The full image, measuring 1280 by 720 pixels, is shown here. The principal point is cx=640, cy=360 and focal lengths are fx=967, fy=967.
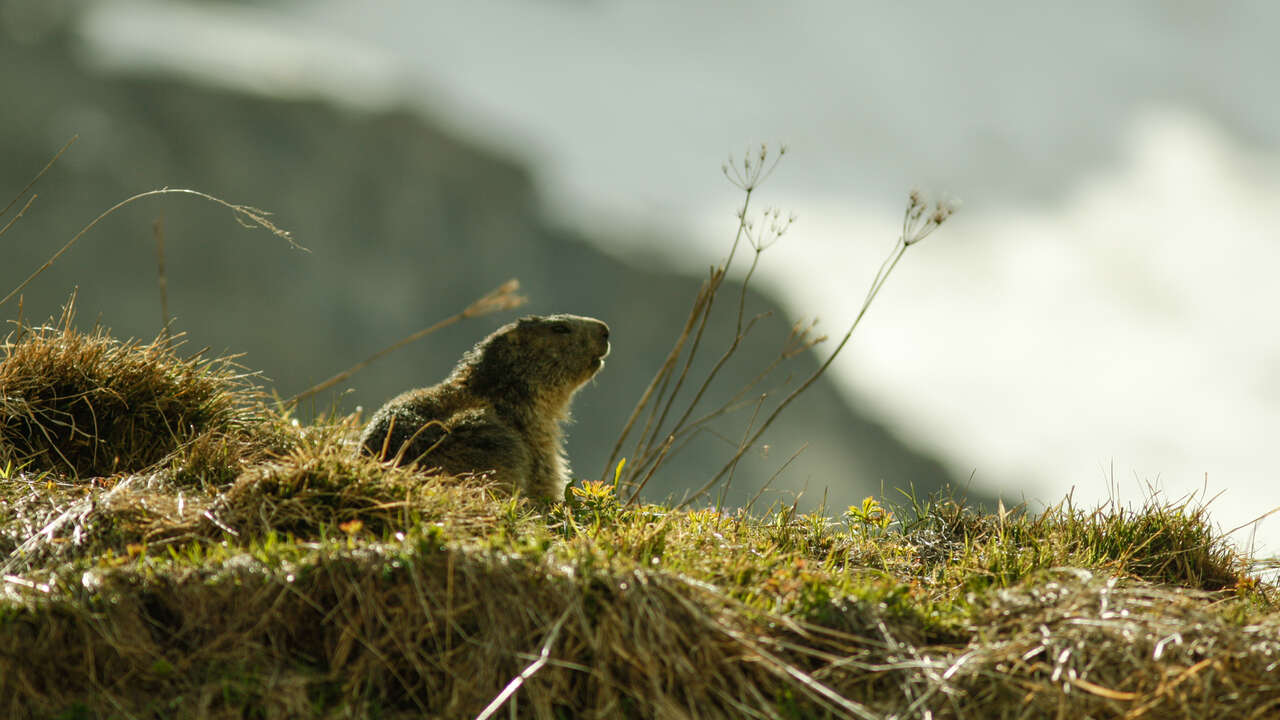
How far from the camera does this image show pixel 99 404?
6004mm

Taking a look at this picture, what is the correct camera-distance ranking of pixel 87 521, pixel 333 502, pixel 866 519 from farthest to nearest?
1. pixel 866 519
2. pixel 333 502
3. pixel 87 521

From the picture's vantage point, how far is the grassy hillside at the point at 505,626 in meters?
3.48

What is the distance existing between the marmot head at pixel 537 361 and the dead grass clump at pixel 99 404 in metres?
1.81

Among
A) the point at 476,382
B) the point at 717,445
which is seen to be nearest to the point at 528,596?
the point at 476,382

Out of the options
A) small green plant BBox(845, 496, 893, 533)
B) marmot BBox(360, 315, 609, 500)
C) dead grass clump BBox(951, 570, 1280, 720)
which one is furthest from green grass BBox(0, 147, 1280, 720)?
marmot BBox(360, 315, 609, 500)

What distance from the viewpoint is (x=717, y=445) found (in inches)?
3666

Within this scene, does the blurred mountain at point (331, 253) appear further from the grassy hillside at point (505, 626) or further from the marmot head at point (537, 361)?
the grassy hillside at point (505, 626)

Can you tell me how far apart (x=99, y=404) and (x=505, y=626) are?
12.4ft

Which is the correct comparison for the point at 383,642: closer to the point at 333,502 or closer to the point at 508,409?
the point at 333,502

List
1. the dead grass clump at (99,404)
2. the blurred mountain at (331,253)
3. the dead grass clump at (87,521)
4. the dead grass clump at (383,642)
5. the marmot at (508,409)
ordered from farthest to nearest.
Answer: the blurred mountain at (331,253), the marmot at (508,409), the dead grass clump at (99,404), the dead grass clump at (87,521), the dead grass clump at (383,642)

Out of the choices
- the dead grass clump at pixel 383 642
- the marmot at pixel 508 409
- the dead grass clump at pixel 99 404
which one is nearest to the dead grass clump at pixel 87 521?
the dead grass clump at pixel 383 642

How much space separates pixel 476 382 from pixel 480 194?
10947 cm

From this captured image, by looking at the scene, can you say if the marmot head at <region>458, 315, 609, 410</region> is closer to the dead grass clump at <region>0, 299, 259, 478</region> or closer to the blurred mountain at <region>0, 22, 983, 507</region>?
the dead grass clump at <region>0, 299, 259, 478</region>

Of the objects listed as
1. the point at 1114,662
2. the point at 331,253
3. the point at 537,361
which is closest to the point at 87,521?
the point at 537,361
